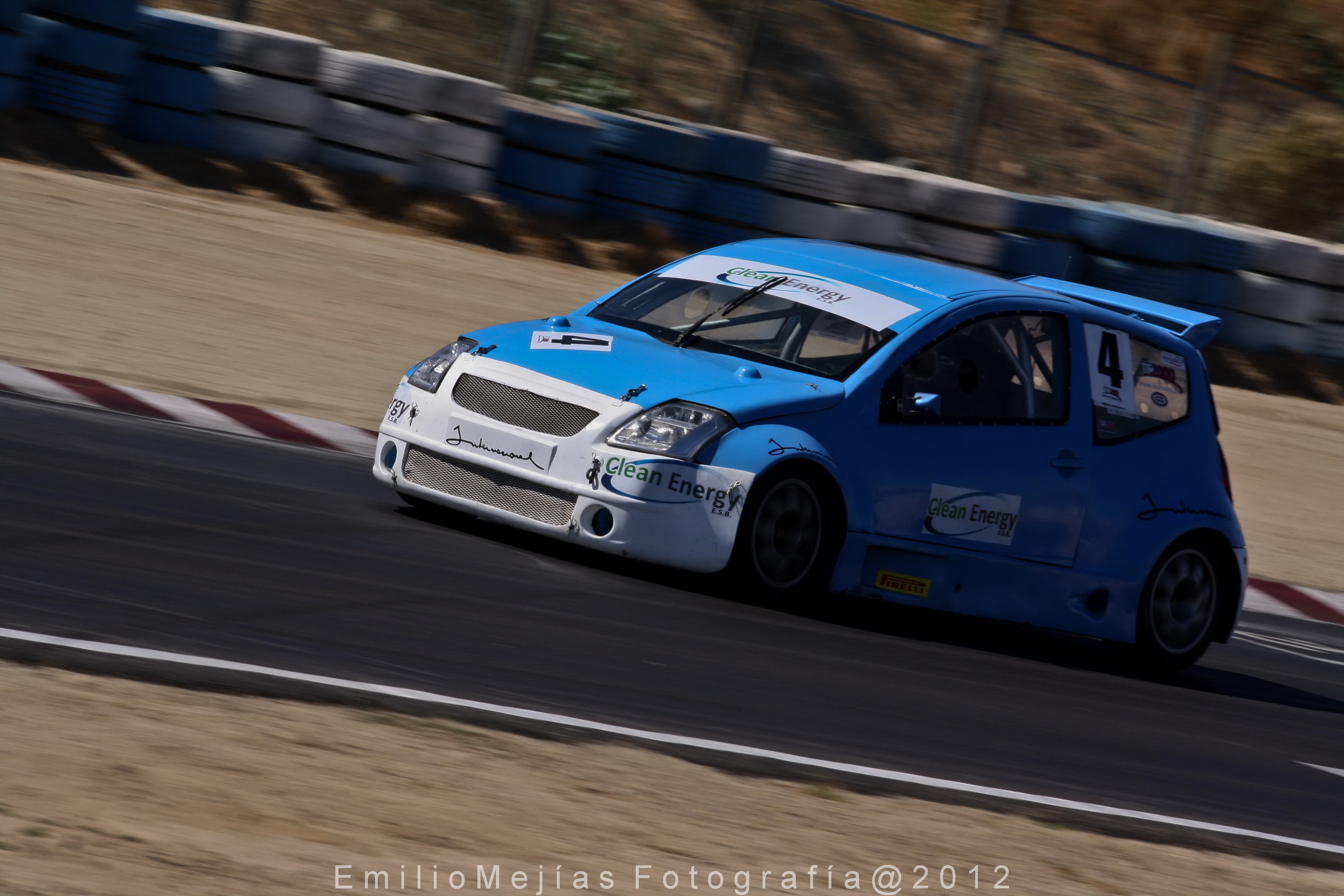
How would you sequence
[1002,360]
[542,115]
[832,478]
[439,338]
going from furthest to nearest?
[542,115], [439,338], [1002,360], [832,478]

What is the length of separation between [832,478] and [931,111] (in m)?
15.0

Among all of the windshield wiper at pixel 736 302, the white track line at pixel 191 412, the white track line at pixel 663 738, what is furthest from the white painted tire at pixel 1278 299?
the white track line at pixel 663 738

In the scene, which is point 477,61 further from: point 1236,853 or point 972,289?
point 1236,853

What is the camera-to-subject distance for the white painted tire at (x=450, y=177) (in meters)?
16.3

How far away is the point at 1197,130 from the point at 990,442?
1419 centimetres

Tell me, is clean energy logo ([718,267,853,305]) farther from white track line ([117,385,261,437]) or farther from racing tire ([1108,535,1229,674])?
white track line ([117,385,261,437])

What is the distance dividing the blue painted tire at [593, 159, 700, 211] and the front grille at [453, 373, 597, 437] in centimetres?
981

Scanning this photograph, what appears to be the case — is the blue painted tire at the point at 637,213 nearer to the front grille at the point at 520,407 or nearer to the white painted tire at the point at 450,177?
the white painted tire at the point at 450,177

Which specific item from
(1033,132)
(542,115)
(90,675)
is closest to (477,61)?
(542,115)

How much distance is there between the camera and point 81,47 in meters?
14.8

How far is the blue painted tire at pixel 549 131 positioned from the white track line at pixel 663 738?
11643mm

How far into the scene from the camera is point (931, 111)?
21469mm

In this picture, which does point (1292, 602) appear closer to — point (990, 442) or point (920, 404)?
point (990, 442)

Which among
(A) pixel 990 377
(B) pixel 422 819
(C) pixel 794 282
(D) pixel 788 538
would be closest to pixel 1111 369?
(A) pixel 990 377
